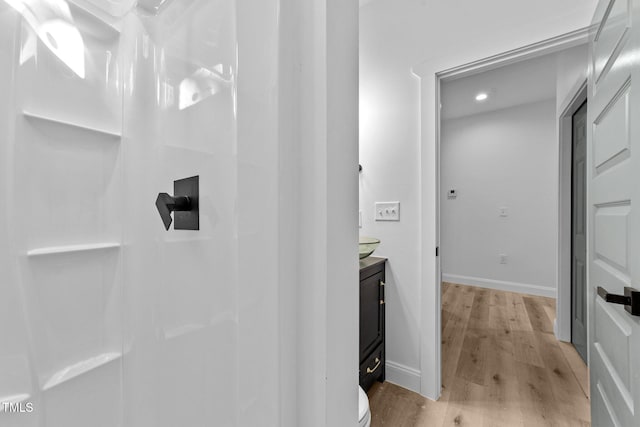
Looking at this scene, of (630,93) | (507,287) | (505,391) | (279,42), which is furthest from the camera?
(507,287)

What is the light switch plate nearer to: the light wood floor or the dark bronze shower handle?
the light wood floor

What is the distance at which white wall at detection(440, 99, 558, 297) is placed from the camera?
139 inches

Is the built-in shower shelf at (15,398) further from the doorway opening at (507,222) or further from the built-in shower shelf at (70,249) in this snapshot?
the doorway opening at (507,222)

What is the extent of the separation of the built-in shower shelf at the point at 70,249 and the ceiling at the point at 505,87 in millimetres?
2948

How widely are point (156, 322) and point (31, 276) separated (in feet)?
0.87

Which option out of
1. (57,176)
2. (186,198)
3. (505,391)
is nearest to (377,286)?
(505,391)

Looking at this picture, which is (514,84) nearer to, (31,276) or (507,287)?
(507,287)

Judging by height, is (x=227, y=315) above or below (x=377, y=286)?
above

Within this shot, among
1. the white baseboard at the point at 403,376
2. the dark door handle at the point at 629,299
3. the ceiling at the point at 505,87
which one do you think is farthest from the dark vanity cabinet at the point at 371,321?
the ceiling at the point at 505,87

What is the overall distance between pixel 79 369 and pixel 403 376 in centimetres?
171

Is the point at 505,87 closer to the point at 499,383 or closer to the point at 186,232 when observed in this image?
the point at 499,383

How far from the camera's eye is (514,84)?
3.05 m

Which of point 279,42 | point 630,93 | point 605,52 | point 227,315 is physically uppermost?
point 605,52

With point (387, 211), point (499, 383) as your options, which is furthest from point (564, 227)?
point (387, 211)
